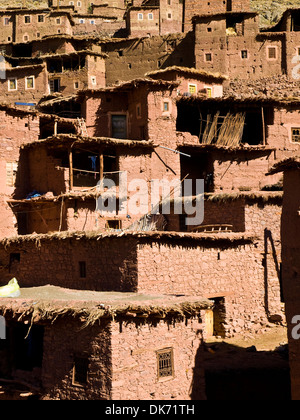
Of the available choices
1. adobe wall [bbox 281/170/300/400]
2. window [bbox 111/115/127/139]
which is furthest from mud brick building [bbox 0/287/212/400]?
window [bbox 111/115/127/139]

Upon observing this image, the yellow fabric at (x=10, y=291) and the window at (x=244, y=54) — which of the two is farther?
the window at (x=244, y=54)

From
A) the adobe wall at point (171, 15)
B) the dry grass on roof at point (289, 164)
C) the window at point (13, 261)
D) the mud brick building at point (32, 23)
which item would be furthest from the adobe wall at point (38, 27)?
the dry grass on roof at point (289, 164)

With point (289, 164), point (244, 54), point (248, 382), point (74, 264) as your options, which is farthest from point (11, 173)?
point (244, 54)

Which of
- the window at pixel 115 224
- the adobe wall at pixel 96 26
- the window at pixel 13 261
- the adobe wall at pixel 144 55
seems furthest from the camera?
the adobe wall at pixel 96 26

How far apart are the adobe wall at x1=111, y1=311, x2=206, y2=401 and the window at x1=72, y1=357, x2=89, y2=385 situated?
0.90 m

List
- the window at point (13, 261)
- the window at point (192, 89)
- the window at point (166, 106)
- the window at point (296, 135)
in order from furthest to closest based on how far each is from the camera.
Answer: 1. the window at point (192, 89)
2. the window at point (296, 135)
3. the window at point (166, 106)
4. the window at point (13, 261)

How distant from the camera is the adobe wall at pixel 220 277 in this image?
16.8 m

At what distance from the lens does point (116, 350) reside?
1279 cm

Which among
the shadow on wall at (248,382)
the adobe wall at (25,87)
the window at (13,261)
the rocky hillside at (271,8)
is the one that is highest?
the rocky hillside at (271,8)

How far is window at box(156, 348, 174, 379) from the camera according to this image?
44.1ft

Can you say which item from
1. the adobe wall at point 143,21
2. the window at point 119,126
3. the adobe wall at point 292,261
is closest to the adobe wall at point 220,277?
the adobe wall at point 292,261

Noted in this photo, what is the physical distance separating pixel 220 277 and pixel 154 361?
578 centimetres

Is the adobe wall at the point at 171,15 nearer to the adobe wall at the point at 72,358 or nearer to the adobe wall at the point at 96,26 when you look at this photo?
the adobe wall at the point at 96,26

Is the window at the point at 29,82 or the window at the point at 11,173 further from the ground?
the window at the point at 29,82
